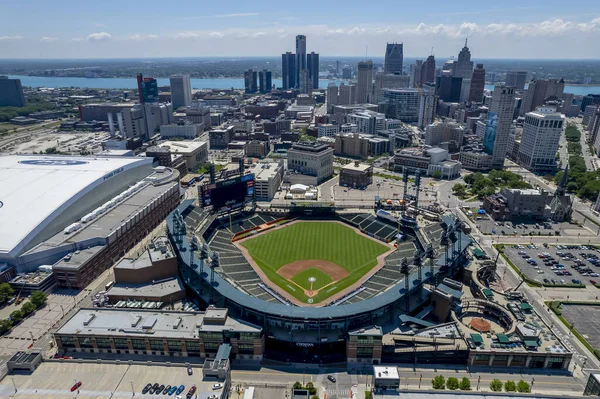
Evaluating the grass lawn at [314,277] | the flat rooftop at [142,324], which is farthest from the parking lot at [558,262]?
the flat rooftop at [142,324]

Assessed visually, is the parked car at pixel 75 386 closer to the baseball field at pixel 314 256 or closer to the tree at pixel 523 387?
the baseball field at pixel 314 256

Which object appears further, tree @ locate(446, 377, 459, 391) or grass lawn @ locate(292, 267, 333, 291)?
grass lawn @ locate(292, 267, 333, 291)

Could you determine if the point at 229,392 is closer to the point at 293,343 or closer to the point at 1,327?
the point at 293,343

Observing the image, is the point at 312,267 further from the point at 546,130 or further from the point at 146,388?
the point at 546,130

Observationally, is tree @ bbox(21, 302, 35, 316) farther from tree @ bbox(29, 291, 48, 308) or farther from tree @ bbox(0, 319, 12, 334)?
tree @ bbox(0, 319, 12, 334)

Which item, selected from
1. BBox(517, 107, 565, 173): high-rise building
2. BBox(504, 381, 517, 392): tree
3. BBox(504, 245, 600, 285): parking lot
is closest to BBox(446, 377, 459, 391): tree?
BBox(504, 381, 517, 392): tree

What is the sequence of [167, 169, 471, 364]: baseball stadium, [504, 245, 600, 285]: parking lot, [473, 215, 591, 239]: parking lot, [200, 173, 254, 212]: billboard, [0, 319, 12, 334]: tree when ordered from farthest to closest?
[473, 215, 591, 239]: parking lot
[200, 173, 254, 212]: billboard
[504, 245, 600, 285]: parking lot
[0, 319, 12, 334]: tree
[167, 169, 471, 364]: baseball stadium
